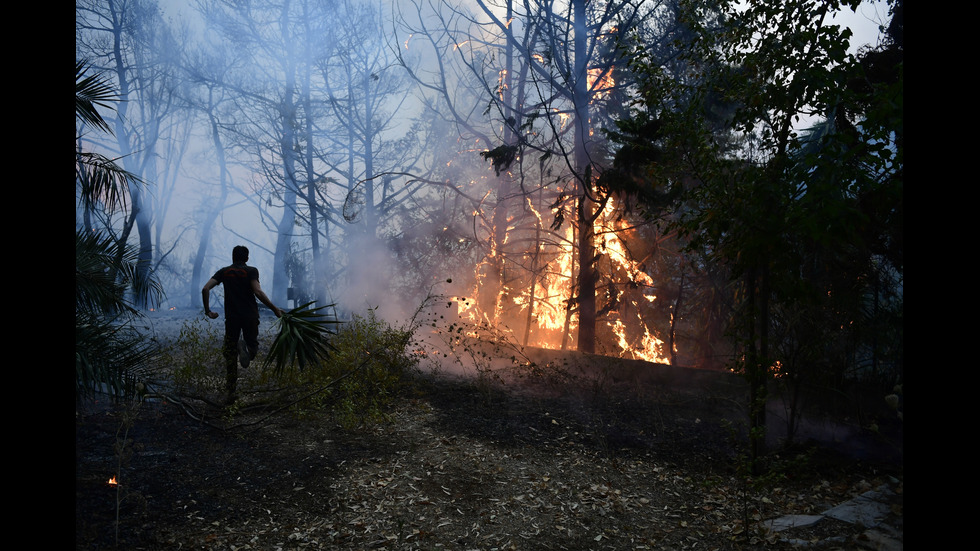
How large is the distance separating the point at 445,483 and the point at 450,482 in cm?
6

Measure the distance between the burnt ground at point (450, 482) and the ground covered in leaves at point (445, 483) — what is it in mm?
20

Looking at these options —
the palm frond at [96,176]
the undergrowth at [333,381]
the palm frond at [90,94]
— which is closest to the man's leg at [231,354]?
the undergrowth at [333,381]

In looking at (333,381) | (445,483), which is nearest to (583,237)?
(333,381)

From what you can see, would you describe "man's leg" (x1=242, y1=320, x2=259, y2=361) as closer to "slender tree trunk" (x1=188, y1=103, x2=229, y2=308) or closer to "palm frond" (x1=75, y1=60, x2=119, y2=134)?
"palm frond" (x1=75, y1=60, x2=119, y2=134)

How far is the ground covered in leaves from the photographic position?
4.22 metres

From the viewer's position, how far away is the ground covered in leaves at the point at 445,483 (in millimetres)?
4219

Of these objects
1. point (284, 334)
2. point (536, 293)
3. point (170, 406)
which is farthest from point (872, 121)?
point (536, 293)

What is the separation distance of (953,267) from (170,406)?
7919mm

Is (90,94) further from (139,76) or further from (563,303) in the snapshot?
(139,76)

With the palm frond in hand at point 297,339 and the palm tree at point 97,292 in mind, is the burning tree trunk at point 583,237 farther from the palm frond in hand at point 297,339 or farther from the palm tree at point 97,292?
the palm tree at point 97,292

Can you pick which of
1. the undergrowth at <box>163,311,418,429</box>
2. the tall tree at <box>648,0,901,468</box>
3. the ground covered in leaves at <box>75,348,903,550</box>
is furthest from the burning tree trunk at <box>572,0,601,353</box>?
the tall tree at <box>648,0,901,468</box>

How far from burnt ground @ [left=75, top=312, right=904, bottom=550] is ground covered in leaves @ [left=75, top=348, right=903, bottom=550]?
0.8 inches

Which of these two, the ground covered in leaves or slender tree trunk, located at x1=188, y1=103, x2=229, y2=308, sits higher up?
slender tree trunk, located at x1=188, y1=103, x2=229, y2=308

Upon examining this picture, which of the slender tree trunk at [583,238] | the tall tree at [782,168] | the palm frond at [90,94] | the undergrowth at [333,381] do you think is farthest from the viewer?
the slender tree trunk at [583,238]
